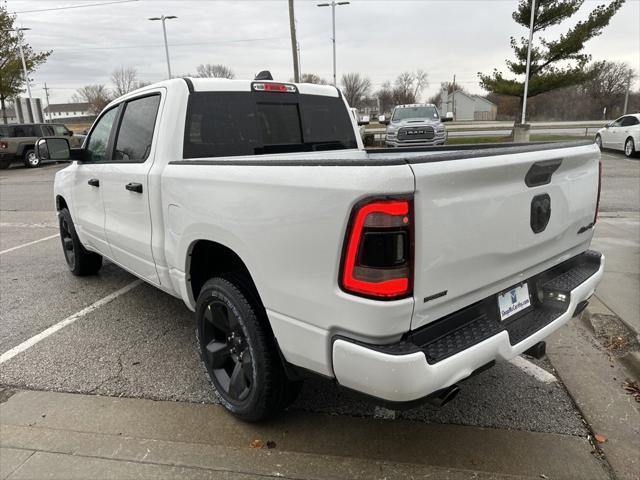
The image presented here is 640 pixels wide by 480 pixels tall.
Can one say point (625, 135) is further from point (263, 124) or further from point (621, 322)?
point (263, 124)

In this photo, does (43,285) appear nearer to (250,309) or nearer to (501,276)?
(250,309)

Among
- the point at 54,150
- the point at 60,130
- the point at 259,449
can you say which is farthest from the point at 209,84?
the point at 60,130

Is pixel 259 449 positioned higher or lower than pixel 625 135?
lower

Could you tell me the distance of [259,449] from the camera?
2.55 m

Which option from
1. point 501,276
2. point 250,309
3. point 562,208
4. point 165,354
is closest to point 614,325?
point 562,208

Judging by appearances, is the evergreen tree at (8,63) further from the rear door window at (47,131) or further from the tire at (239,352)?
the tire at (239,352)

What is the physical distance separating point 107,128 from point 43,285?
7.09ft

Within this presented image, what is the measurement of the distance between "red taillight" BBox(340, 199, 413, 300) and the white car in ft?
56.7

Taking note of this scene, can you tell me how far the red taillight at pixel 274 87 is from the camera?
365cm

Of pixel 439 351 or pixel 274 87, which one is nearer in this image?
pixel 439 351

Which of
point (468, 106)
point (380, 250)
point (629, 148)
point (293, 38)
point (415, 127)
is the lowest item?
point (629, 148)

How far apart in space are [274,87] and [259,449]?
2571 millimetres

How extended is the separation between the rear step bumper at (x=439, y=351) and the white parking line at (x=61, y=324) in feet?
9.76

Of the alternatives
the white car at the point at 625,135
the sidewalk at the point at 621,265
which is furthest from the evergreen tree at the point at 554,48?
the sidewalk at the point at 621,265
